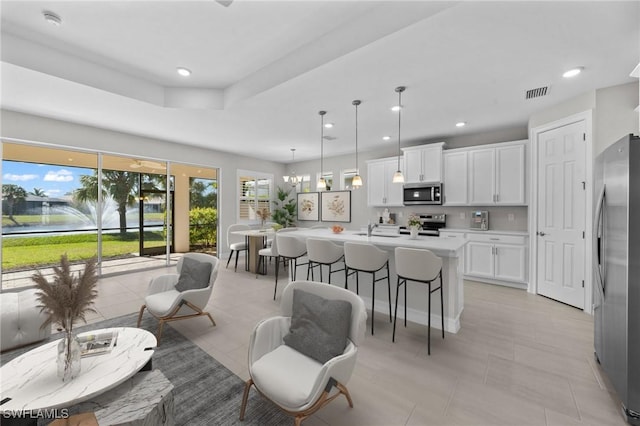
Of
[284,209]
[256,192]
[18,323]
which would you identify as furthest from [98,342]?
[284,209]

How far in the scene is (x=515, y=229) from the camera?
15.4 feet

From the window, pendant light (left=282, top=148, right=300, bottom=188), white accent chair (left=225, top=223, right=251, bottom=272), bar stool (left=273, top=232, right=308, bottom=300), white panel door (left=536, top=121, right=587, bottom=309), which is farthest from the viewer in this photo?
the window

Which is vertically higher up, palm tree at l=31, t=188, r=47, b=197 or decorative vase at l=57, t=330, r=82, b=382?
palm tree at l=31, t=188, r=47, b=197

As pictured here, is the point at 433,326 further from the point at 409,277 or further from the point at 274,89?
the point at 274,89

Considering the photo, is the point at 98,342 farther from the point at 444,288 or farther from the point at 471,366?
the point at 444,288

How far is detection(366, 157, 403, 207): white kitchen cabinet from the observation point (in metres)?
5.93

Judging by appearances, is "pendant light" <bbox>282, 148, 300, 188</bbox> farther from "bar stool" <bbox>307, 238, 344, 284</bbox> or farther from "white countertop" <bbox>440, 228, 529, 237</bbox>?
"white countertop" <bbox>440, 228, 529, 237</bbox>

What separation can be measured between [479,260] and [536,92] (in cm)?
276

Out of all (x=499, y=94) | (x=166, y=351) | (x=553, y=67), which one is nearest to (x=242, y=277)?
(x=166, y=351)

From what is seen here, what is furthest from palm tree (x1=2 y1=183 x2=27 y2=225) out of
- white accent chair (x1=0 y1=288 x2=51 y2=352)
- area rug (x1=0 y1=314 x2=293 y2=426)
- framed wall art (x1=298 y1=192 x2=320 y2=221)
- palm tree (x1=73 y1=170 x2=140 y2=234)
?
framed wall art (x1=298 y1=192 x2=320 y2=221)

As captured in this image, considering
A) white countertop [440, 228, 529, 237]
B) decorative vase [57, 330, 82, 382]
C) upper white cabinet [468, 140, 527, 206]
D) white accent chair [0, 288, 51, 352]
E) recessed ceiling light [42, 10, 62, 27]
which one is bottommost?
white accent chair [0, 288, 51, 352]

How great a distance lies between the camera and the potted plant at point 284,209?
7883mm

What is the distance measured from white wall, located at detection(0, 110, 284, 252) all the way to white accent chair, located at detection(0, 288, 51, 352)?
293 centimetres

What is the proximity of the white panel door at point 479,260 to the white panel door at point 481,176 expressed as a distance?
796mm
